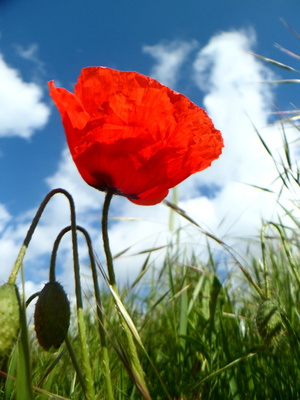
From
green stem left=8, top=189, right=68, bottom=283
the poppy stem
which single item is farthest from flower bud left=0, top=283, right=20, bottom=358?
the poppy stem

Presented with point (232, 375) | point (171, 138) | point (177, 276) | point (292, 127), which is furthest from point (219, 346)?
point (177, 276)

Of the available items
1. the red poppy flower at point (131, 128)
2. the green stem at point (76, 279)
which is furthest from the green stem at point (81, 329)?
the red poppy flower at point (131, 128)

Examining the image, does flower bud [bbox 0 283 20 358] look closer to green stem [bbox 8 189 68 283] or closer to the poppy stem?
green stem [bbox 8 189 68 283]

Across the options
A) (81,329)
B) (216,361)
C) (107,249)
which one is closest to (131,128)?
(107,249)

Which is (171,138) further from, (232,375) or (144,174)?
(232,375)

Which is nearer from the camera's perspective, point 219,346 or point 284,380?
point 284,380

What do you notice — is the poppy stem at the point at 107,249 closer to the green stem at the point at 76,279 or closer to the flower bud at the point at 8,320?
the green stem at the point at 76,279

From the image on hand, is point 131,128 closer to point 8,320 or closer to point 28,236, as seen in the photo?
point 28,236
